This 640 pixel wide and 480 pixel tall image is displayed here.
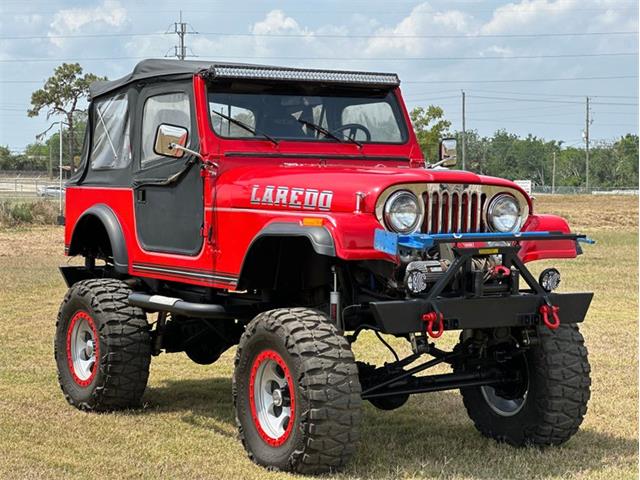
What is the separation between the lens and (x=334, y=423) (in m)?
5.68

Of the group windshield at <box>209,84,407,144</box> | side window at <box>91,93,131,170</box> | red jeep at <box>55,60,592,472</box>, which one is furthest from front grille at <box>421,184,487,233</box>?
side window at <box>91,93,131,170</box>

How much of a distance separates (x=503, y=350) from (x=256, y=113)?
229 cm

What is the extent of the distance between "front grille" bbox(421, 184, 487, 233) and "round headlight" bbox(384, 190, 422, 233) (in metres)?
0.09

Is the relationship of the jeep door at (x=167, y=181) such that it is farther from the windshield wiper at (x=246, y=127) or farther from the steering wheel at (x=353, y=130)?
the steering wheel at (x=353, y=130)

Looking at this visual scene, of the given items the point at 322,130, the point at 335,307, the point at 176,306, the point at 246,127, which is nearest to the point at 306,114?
the point at 322,130

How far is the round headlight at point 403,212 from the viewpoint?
590 cm

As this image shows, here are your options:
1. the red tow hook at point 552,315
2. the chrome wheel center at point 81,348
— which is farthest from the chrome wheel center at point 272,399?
the chrome wheel center at point 81,348

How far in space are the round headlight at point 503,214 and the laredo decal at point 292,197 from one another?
0.98m

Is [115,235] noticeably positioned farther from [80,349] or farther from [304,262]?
[304,262]

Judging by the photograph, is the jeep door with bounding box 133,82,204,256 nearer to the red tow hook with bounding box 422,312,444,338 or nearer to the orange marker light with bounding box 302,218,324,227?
the orange marker light with bounding box 302,218,324,227

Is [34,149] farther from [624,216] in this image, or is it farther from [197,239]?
[197,239]

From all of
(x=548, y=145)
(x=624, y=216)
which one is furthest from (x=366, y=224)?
(x=548, y=145)

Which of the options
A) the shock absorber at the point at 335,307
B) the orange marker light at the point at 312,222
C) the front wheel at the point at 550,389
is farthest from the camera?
the front wheel at the point at 550,389

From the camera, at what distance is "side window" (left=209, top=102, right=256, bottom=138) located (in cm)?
714
